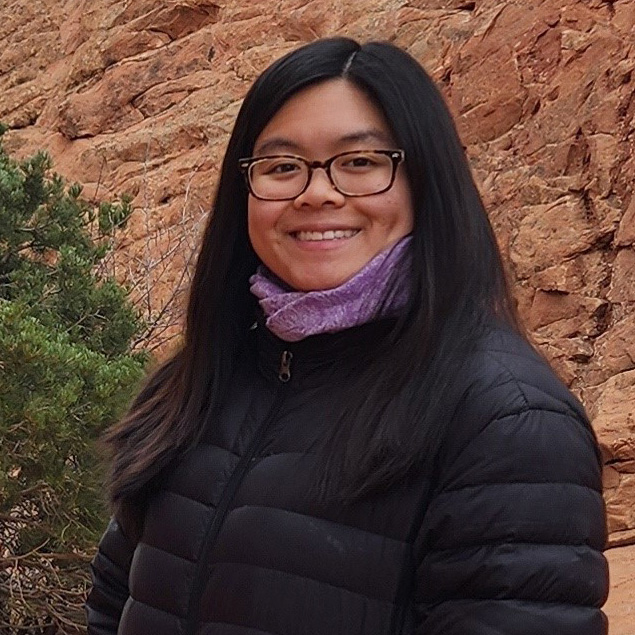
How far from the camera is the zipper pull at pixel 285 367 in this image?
1.68 m

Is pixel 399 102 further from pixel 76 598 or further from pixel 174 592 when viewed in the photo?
pixel 76 598

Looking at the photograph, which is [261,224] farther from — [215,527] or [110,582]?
[110,582]

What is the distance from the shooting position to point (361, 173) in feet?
5.25

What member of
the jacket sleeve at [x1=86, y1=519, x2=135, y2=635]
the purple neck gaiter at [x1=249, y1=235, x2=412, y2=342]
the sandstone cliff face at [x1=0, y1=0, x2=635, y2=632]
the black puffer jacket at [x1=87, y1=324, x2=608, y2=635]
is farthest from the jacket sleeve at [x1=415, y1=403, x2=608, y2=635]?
the sandstone cliff face at [x1=0, y1=0, x2=635, y2=632]

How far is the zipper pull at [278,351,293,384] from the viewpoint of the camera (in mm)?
1676

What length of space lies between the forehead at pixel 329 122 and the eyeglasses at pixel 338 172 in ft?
0.05

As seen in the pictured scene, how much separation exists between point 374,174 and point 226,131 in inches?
441

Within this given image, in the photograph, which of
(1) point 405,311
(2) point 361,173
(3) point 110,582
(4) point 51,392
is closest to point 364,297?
(1) point 405,311

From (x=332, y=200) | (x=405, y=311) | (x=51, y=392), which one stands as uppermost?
(x=332, y=200)

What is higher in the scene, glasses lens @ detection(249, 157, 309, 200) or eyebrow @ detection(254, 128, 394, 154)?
eyebrow @ detection(254, 128, 394, 154)

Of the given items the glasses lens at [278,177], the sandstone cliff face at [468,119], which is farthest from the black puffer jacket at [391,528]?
the sandstone cliff face at [468,119]

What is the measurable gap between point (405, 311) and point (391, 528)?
29 centimetres

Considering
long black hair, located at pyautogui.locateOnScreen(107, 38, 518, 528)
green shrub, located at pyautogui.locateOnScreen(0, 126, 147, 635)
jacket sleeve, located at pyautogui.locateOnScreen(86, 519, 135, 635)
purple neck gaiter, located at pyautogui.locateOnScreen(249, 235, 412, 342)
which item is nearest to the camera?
long black hair, located at pyautogui.locateOnScreen(107, 38, 518, 528)

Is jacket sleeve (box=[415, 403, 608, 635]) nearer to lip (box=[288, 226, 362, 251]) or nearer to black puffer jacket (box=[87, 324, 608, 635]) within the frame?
black puffer jacket (box=[87, 324, 608, 635])
